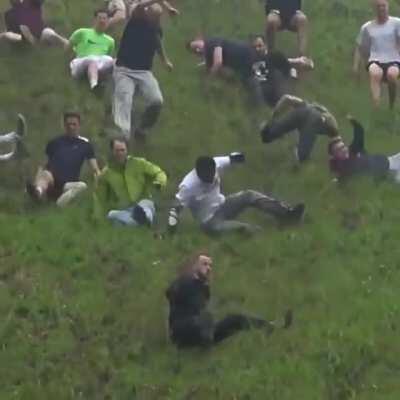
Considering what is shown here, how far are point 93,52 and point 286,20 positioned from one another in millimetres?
3578

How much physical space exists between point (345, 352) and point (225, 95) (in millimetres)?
7417

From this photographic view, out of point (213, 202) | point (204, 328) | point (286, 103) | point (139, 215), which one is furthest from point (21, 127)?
point (204, 328)

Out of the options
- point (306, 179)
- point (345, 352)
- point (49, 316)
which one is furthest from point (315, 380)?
point (306, 179)

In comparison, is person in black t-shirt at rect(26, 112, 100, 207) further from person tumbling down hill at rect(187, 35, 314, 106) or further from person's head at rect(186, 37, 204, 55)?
person's head at rect(186, 37, 204, 55)

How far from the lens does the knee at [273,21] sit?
66.9 feet

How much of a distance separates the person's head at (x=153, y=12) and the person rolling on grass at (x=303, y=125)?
2159mm

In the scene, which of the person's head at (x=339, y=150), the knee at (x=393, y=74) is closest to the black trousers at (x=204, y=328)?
the person's head at (x=339, y=150)

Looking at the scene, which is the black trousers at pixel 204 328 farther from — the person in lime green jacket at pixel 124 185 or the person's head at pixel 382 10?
the person's head at pixel 382 10

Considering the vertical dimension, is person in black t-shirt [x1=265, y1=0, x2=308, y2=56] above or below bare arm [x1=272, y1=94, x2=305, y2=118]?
below

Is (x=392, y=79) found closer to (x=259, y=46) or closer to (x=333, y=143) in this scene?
(x=259, y=46)

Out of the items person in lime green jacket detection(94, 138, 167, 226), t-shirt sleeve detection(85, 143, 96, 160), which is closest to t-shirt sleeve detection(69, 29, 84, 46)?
t-shirt sleeve detection(85, 143, 96, 160)

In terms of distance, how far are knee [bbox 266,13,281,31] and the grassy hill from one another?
4.89ft

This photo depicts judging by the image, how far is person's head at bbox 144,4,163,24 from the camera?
1753 centimetres

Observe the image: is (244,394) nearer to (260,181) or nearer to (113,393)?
(113,393)
